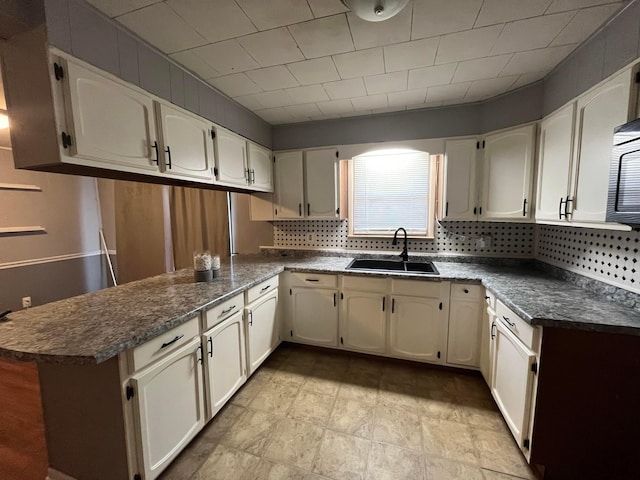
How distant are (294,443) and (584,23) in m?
2.82

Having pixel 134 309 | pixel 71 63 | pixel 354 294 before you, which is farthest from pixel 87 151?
pixel 354 294

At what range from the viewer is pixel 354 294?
2383 mm

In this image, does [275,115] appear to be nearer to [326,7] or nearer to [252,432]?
[326,7]

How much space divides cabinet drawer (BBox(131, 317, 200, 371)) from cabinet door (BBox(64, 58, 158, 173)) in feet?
3.00

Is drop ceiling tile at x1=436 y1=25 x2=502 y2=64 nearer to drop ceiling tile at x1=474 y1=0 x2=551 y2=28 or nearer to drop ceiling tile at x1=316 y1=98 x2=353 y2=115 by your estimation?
drop ceiling tile at x1=474 y1=0 x2=551 y2=28

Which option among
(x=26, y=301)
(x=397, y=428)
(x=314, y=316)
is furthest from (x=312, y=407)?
(x=26, y=301)

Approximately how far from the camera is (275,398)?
1.94 meters

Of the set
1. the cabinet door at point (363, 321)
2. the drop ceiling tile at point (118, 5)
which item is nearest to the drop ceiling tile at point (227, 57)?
the drop ceiling tile at point (118, 5)

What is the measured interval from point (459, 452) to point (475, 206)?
1.87 m

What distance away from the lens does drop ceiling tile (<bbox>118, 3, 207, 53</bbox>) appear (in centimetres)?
128

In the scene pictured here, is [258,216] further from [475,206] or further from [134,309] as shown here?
[475,206]

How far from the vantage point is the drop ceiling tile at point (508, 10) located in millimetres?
1220

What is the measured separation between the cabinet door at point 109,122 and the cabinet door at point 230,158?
58 cm

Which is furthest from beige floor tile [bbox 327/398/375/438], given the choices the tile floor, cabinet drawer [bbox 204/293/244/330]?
cabinet drawer [bbox 204/293/244/330]
